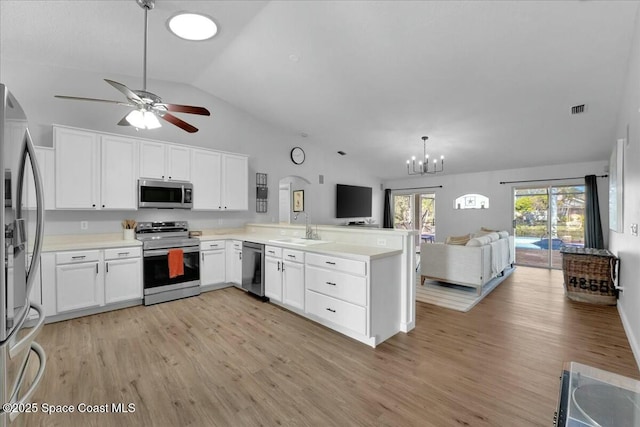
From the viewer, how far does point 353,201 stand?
786 cm

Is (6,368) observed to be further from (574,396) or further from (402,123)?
(402,123)

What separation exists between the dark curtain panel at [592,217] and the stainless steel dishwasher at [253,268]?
6.60 m

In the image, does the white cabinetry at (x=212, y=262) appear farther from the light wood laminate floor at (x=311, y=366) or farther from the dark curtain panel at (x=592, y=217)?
the dark curtain panel at (x=592, y=217)

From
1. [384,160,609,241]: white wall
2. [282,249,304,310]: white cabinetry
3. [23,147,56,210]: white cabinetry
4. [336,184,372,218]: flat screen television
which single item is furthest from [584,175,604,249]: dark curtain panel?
[23,147,56,210]: white cabinetry

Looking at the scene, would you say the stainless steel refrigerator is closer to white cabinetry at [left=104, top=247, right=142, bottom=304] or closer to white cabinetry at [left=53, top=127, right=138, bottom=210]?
white cabinetry at [left=104, top=247, right=142, bottom=304]

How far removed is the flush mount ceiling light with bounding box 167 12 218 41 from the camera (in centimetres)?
287

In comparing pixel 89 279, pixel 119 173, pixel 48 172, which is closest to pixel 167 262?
pixel 89 279

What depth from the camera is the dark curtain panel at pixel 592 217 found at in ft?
18.7

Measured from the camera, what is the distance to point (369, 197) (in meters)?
8.41

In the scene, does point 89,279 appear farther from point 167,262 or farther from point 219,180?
point 219,180

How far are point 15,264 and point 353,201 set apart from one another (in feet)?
23.6

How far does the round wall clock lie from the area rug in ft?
11.7

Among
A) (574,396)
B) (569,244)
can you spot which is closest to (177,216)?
(574,396)

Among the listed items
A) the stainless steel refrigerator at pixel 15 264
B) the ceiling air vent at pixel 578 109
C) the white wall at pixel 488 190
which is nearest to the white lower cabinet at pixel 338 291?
the stainless steel refrigerator at pixel 15 264
